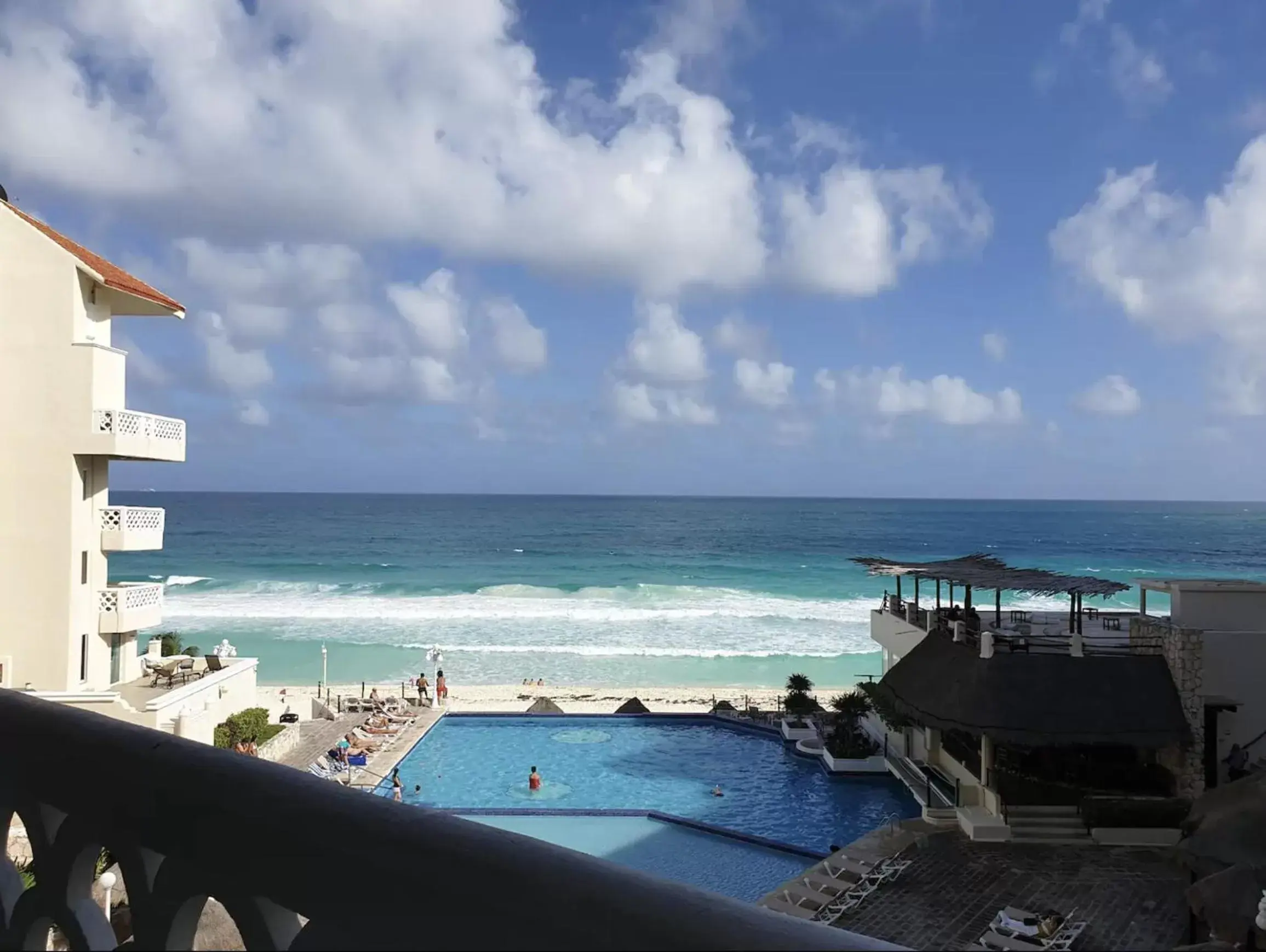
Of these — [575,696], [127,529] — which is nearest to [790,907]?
[127,529]

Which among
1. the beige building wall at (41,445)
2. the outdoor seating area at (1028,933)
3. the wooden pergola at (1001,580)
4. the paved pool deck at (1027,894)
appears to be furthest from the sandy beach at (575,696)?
the outdoor seating area at (1028,933)

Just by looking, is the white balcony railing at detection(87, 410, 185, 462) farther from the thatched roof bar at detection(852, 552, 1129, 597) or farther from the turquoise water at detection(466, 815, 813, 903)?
the thatched roof bar at detection(852, 552, 1129, 597)

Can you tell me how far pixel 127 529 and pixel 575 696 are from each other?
16.3 meters

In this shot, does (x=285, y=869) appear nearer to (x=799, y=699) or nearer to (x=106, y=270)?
(x=106, y=270)

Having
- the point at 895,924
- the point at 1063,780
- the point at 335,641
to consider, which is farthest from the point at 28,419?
the point at 335,641

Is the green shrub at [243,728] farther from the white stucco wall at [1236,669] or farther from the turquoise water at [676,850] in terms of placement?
the white stucco wall at [1236,669]

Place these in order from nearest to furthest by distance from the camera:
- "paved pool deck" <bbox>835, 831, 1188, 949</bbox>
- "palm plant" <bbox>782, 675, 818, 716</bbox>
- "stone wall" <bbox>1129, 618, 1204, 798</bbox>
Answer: "paved pool deck" <bbox>835, 831, 1188, 949</bbox>
"stone wall" <bbox>1129, 618, 1204, 798</bbox>
"palm plant" <bbox>782, 675, 818, 716</bbox>

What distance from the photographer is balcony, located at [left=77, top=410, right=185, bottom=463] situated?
15148 mm

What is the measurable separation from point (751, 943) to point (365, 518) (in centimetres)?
11455

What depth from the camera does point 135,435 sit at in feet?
51.3

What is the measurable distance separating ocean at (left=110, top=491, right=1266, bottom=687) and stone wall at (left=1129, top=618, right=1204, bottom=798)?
18.5 m

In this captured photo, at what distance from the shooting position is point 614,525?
105062 millimetres

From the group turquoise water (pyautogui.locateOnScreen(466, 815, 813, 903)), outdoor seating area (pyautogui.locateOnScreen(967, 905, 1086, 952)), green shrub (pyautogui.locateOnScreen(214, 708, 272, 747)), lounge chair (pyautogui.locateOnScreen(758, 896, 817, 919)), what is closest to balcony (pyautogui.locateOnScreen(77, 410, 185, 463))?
green shrub (pyautogui.locateOnScreen(214, 708, 272, 747))

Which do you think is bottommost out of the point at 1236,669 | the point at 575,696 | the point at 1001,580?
the point at 575,696
